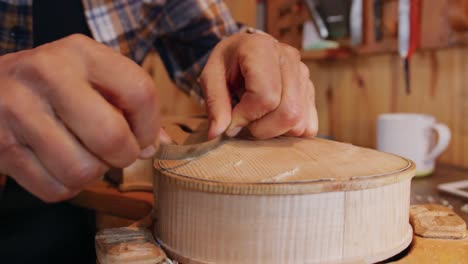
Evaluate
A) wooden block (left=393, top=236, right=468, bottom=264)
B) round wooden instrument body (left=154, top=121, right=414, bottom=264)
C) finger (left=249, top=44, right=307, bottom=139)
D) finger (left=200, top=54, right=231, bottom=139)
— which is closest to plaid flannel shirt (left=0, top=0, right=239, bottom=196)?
finger (left=200, top=54, right=231, bottom=139)

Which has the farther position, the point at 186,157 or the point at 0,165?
the point at 186,157

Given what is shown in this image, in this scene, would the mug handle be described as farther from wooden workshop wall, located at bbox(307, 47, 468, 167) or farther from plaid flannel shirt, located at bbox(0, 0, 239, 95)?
plaid flannel shirt, located at bbox(0, 0, 239, 95)

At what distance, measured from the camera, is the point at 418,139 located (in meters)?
1.36

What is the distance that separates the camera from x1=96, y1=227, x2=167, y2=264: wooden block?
57 centimetres

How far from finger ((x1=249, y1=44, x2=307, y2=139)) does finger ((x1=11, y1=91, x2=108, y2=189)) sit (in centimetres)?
30

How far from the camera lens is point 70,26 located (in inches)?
48.2

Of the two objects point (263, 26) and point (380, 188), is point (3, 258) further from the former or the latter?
point (263, 26)

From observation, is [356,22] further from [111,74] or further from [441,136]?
[111,74]

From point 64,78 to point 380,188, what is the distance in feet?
1.39

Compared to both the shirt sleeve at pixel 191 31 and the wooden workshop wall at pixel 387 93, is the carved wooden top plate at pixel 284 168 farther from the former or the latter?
the wooden workshop wall at pixel 387 93

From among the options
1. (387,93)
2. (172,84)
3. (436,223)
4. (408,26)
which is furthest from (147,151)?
(172,84)

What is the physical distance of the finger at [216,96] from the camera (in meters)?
0.70

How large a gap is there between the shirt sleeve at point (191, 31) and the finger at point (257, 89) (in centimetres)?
64

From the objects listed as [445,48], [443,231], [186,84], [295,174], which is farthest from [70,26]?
[445,48]
